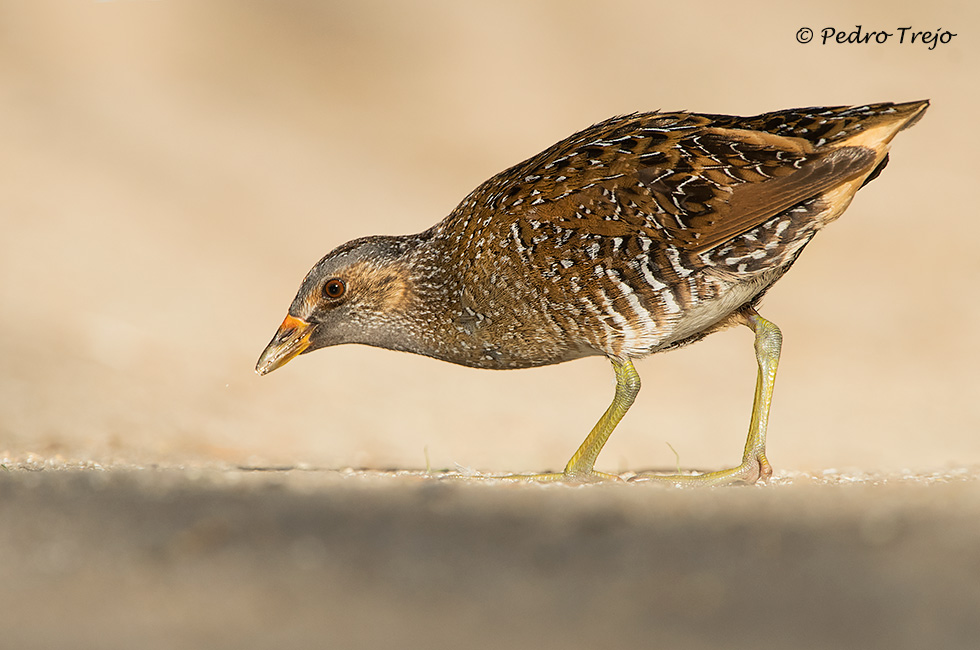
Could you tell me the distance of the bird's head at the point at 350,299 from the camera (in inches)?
263

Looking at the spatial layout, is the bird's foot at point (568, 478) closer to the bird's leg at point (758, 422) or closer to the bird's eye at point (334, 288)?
the bird's leg at point (758, 422)

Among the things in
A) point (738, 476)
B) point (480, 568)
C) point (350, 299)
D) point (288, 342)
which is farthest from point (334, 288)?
point (480, 568)

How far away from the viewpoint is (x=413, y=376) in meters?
16.6

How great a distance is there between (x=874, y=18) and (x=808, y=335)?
1088 cm

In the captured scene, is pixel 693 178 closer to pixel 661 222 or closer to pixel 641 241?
pixel 661 222

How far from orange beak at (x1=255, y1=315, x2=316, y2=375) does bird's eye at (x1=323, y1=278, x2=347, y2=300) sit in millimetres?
242

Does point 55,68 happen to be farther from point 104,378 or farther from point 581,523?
point 581,523

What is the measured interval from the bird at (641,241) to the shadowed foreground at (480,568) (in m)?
1.59

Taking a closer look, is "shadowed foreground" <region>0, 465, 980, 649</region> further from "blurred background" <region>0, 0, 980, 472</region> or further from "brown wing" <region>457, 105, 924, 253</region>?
"blurred background" <region>0, 0, 980, 472</region>

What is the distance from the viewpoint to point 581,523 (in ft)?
12.7

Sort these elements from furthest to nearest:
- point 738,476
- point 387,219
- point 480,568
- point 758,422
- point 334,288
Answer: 1. point 387,219
2. point 334,288
3. point 758,422
4. point 738,476
5. point 480,568

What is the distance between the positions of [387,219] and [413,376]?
4932 millimetres

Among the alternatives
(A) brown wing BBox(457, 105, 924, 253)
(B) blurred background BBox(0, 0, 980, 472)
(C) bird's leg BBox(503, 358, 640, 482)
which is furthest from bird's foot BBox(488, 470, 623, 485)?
(B) blurred background BBox(0, 0, 980, 472)

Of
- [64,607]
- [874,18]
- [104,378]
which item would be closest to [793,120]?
[64,607]
